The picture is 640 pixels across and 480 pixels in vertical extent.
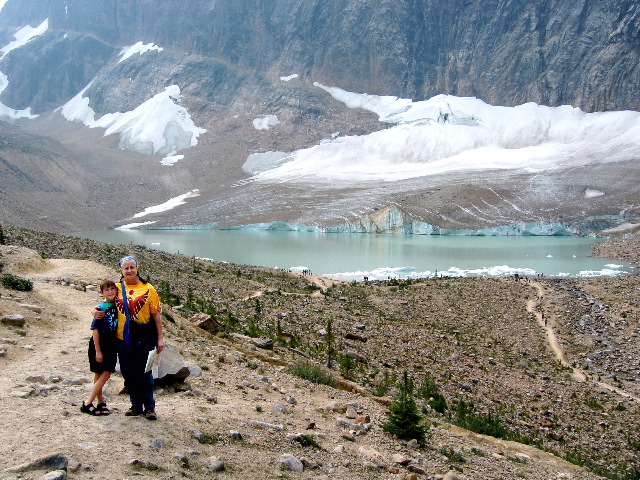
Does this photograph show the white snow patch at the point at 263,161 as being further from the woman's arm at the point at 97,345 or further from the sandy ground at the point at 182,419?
the woman's arm at the point at 97,345

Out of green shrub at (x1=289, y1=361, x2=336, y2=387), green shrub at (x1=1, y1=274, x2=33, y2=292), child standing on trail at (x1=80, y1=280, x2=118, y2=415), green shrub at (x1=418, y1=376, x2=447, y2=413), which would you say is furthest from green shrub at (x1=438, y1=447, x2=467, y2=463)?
green shrub at (x1=1, y1=274, x2=33, y2=292)

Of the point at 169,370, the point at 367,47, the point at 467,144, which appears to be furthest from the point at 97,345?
the point at 367,47

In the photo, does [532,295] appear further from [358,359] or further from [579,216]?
[579,216]

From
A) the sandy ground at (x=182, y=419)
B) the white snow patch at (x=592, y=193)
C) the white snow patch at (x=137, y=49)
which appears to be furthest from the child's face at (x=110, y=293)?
the white snow patch at (x=137, y=49)

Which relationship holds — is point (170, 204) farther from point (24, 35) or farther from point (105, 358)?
point (24, 35)

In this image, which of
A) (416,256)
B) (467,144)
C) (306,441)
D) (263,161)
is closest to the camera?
(306,441)

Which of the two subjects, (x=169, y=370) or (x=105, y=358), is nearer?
(x=105, y=358)
